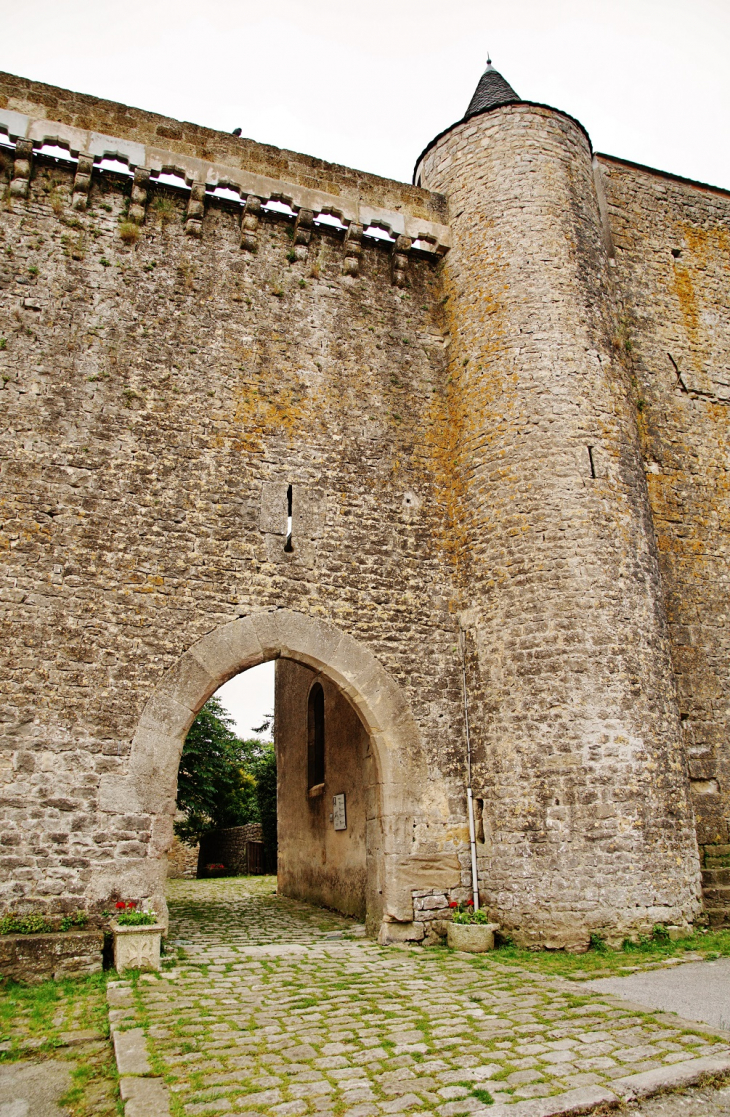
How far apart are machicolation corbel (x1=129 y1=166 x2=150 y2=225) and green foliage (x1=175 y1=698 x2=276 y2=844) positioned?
9.15 m

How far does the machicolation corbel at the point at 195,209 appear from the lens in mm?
8812

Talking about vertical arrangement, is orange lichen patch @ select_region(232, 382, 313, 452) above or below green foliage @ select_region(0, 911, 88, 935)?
above

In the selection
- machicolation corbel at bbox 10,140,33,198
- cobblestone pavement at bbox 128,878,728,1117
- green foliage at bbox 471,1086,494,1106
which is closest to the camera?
green foliage at bbox 471,1086,494,1106

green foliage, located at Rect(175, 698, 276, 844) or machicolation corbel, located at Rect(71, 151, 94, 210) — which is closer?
machicolation corbel, located at Rect(71, 151, 94, 210)

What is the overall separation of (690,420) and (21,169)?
8.88 m

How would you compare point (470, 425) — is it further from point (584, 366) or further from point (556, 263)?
point (556, 263)

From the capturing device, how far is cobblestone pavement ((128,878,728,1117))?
11.0 feet

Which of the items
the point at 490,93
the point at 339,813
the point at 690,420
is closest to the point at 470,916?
the point at 339,813

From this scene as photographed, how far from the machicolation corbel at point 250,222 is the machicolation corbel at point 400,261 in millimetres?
1850

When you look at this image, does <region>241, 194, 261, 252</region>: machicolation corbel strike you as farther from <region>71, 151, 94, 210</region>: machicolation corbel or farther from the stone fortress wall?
<region>71, 151, 94, 210</region>: machicolation corbel

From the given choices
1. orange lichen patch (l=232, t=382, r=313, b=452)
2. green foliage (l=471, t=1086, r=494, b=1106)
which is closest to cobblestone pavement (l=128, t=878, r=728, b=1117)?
green foliage (l=471, t=1086, r=494, b=1106)

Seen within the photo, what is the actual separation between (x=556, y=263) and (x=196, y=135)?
473 centimetres

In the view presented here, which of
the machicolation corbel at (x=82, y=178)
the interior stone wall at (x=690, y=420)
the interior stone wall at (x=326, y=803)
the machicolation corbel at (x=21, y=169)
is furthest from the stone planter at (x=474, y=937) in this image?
the machicolation corbel at (x=21, y=169)

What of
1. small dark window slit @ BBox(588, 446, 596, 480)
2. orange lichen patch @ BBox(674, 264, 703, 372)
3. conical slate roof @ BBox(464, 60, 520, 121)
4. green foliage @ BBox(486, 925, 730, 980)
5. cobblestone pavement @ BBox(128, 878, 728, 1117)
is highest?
conical slate roof @ BBox(464, 60, 520, 121)
